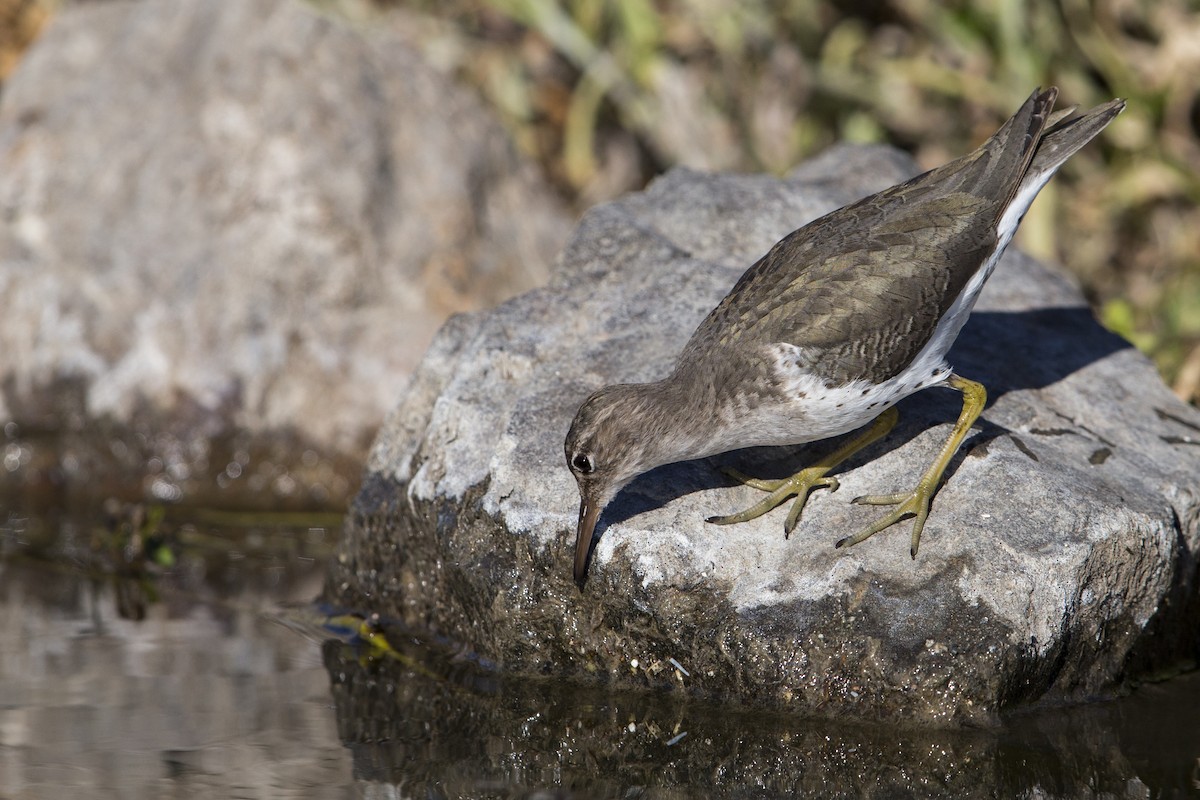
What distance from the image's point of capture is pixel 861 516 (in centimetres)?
557

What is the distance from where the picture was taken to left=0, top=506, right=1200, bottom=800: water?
15.7 ft

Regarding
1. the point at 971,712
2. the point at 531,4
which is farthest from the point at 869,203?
the point at 531,4

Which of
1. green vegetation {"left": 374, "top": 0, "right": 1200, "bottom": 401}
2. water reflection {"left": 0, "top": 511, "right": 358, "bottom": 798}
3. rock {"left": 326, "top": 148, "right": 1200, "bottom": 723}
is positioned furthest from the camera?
green vegetation {"left": 374, "top": 0, "right": 1200, "bottom": 401}

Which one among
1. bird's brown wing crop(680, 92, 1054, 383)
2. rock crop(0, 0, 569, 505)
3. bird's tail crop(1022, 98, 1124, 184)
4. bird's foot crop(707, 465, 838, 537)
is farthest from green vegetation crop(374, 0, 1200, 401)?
bird's foot crop(707, 465, 838, 537)

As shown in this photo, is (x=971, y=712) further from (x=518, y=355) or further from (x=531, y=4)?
(x=531, y=4)

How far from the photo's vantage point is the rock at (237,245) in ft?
27.4

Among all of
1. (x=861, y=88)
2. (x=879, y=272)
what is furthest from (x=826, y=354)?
(x=861, y=88)

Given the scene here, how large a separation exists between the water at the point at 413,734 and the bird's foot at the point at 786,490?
2.60 feet

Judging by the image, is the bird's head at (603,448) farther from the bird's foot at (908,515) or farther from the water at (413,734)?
the bird's foot at (908,515)

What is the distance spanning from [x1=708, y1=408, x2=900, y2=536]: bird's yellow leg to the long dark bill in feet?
1.73

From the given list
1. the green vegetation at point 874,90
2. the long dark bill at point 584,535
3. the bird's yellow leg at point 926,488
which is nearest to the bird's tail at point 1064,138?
the bird's yellow leg at point 926,488

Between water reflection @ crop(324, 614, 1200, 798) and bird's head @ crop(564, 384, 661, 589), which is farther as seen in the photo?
bird's head @ crop(564, 384, 661, 589)

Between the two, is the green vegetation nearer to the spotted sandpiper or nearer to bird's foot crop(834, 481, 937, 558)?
the spotted sandpiper

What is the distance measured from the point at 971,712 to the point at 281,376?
4.92 m
